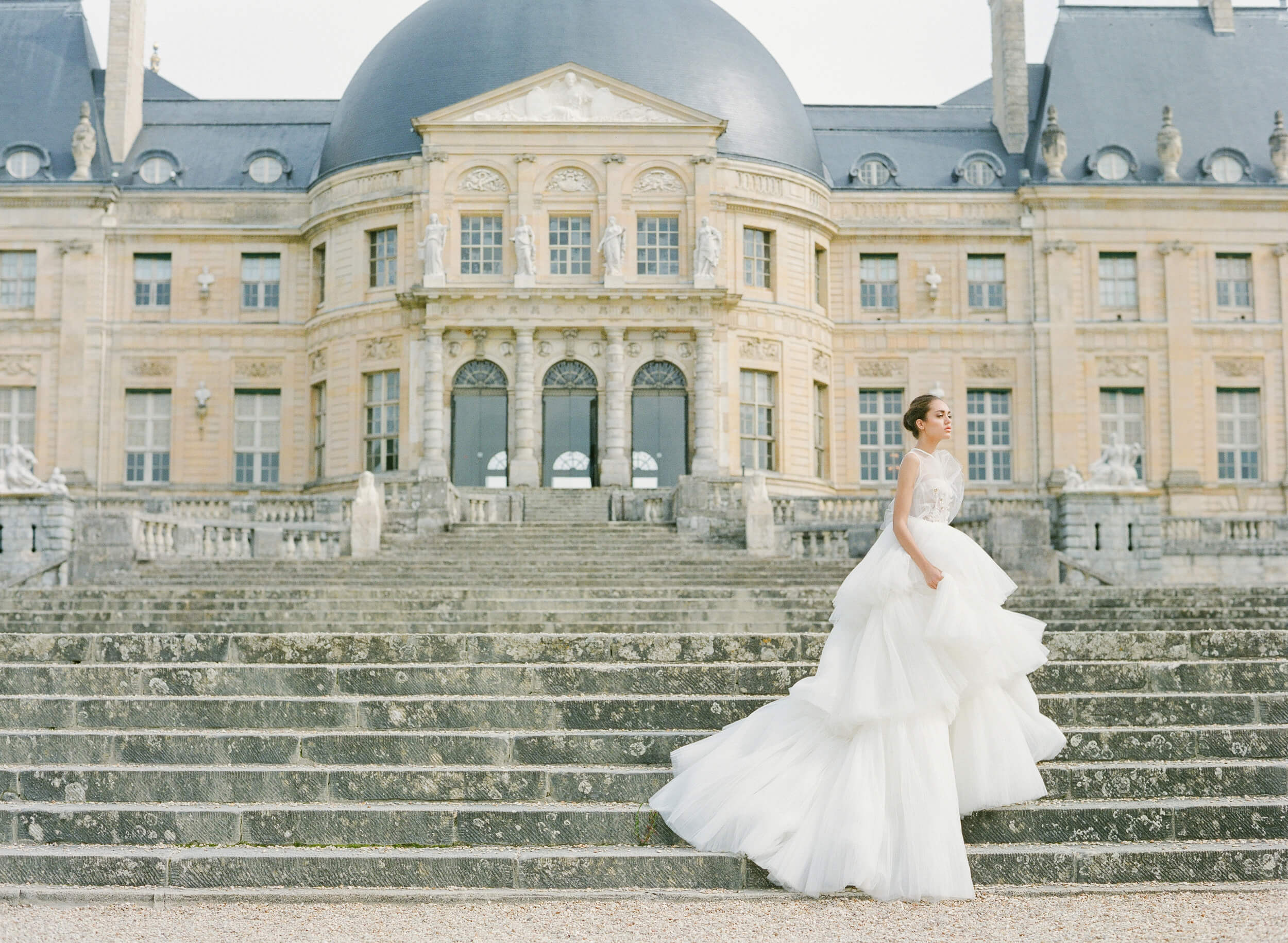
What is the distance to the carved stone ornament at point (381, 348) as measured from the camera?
32781 millimetres

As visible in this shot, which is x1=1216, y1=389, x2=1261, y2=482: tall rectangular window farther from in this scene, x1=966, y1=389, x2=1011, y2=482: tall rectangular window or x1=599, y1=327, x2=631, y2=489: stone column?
x1=599, y1=327, x2=631, y2=489: stone column

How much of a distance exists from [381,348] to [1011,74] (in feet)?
56.6

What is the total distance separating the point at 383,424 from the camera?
32.9m

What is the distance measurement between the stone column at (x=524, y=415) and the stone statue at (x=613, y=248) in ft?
7.23

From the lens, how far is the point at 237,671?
9008 mm

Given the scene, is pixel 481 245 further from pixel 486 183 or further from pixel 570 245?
pixel 570 245

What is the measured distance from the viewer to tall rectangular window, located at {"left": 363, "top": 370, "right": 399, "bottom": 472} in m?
32.8

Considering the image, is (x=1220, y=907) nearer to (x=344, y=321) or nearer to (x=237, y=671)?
(x=237, y=671)

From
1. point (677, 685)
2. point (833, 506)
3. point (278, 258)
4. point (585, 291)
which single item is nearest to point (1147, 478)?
point (833, 506)

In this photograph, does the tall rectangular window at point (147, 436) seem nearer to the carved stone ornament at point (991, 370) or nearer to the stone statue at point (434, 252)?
the stone statue at point (434, 252)

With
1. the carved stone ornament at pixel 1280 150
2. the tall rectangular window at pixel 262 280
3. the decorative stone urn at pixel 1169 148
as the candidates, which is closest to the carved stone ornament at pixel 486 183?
the tall rectangular window at pixel 262 280

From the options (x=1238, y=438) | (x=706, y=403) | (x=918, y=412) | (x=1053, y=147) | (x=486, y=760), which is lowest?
(x=486, y=760)

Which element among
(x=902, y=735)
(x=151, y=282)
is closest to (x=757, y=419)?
(x=151, y=282)

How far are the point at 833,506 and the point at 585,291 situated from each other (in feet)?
27.7
